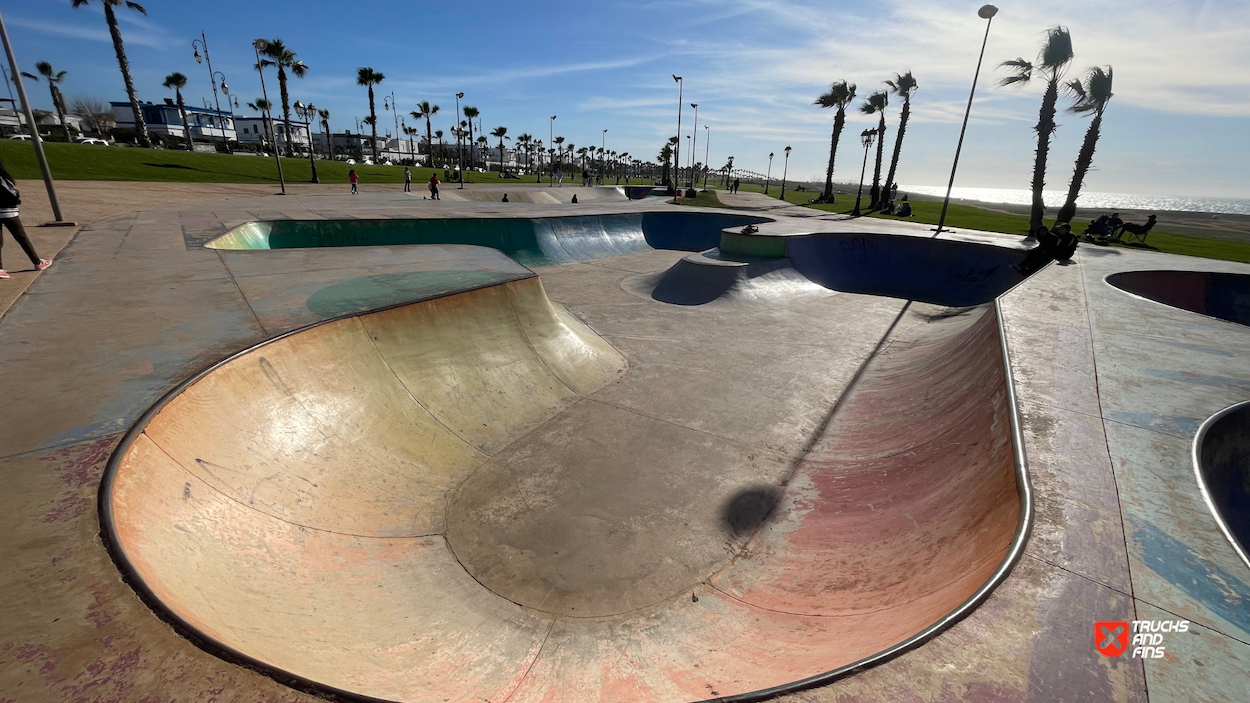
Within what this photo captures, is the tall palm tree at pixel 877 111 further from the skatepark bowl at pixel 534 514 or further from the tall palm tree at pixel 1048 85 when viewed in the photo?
the skatepark bowl at pixel 534 514

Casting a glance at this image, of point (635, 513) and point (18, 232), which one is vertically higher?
point (18, 232)

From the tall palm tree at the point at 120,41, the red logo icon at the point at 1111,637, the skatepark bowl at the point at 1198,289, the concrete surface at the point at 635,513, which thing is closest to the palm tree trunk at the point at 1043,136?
the skatepark bowl at the point at 1198,289

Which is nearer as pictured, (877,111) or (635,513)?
(635,513)

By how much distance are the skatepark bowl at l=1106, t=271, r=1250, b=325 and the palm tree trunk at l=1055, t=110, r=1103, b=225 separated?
14.4 metres

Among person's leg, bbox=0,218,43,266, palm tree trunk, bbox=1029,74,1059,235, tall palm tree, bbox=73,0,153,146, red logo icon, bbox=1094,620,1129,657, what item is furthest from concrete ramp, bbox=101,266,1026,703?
tall palm tree, bbox=73,0,153,146

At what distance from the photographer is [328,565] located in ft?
12.6

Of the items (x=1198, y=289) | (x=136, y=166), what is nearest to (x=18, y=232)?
(x=1198, y=289)

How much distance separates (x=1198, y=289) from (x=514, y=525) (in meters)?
16.3

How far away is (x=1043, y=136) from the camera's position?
79.3 ft

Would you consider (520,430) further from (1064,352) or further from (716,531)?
(1064,352)

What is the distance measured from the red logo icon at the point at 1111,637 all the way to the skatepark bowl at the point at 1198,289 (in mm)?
12518

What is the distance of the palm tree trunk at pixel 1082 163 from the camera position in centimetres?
2380

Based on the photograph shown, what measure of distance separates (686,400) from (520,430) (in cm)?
278

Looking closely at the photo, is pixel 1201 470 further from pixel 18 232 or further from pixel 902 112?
pixel 902 112
